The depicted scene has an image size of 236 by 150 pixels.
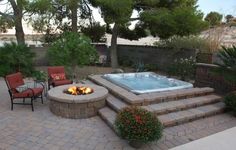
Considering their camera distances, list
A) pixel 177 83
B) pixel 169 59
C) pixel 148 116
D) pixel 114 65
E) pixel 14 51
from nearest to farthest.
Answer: pixel 148 116, pixel 177 83, pixel 14 51, pixel 169 59, pixel 114 65

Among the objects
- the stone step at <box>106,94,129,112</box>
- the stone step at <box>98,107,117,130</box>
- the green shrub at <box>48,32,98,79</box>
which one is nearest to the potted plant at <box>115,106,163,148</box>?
the stone step at <box>98,107,117,130</box>

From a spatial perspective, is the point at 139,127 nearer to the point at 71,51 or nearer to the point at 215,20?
the point at 71,51

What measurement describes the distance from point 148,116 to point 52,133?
2.12 meters

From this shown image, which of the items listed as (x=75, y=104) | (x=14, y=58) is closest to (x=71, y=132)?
(x=75, y=104)

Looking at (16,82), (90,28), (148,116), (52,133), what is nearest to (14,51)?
(16,82)

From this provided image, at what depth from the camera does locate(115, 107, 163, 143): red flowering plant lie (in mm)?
4023

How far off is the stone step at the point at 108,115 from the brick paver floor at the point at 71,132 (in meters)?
0.11

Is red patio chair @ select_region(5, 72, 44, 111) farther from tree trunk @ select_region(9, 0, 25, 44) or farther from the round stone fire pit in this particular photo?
tree trunk @ select_region(9, 0, 25, 44)

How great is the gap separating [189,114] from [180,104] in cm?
42

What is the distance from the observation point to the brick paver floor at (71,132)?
4395mm

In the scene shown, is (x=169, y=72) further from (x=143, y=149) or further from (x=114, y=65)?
(x=143, y=149)

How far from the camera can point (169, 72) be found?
36.1 feet

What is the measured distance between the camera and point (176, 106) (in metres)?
5.83

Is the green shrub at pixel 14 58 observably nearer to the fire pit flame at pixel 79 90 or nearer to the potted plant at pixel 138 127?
the fire pit flame at pixel 79 90
